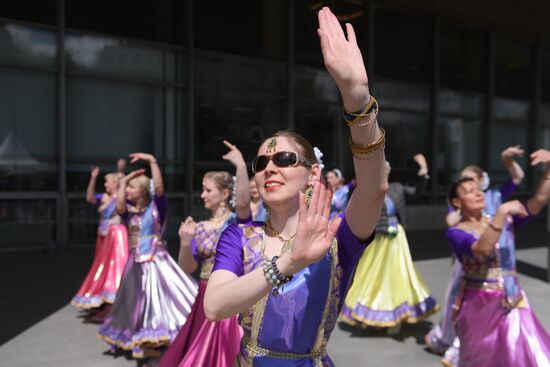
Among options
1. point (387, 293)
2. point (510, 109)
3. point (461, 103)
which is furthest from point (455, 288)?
point (510, 109)

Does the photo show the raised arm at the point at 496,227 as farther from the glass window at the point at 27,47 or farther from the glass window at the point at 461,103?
the glass window at the point at 461,103

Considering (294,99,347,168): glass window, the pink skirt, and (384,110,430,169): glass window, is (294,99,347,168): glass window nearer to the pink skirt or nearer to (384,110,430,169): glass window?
(384,110,430,169): glass window

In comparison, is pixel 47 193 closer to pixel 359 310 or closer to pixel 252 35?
pixel 252 35

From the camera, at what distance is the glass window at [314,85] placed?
50.1 feet

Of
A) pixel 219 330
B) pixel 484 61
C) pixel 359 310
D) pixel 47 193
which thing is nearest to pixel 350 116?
pixel 219 330

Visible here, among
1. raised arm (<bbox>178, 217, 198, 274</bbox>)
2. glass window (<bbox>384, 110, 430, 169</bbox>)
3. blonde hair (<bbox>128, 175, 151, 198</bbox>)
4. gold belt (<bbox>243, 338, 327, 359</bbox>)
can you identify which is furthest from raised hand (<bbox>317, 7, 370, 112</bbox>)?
glass window (<bbox>384, 110, 430, 169</bbox>)

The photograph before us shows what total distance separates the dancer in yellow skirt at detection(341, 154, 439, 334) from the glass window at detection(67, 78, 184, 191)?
27.1 feet

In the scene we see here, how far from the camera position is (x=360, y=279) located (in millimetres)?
5934

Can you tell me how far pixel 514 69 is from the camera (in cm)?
1973

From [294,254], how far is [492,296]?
2.72m

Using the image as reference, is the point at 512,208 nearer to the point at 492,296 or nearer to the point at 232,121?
the point at 492,296

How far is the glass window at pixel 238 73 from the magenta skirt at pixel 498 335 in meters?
11.1

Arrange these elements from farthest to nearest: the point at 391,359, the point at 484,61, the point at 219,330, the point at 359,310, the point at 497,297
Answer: the point at 484,61 < the point at 359,310 < the point at 391,359 < the point at 497,297 < the point at 219,330

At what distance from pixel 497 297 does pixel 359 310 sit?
214 centimetres
